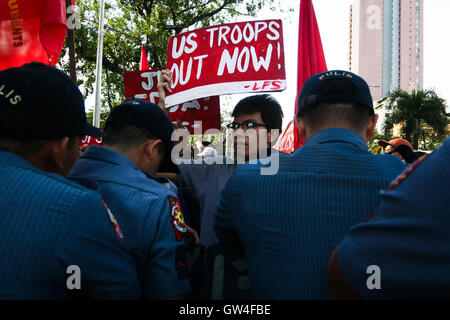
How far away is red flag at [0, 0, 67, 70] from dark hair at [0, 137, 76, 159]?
285cm

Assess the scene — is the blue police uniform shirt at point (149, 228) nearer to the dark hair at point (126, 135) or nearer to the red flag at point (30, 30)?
the dark hair at point (126, 135)

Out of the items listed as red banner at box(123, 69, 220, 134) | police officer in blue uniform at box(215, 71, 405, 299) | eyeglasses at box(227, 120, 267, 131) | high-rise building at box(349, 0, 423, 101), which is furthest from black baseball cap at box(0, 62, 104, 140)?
high-rise building at box(349, 0, 423, 101)

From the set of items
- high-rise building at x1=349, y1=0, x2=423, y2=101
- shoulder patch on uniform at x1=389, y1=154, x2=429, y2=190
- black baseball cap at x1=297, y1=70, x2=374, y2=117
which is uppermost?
high-rise building at x1=349, y1=0, x2=423, y2=101

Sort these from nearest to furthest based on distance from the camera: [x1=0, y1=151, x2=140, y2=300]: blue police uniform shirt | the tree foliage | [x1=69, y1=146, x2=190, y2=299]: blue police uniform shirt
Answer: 1. [x1=0, y1=151, x2=140, y2=300]: blue police uniform shirt
2. [x1=69, y1=146, x2=190, y2=299]: blue police uniform shirt
3. the tree foliage

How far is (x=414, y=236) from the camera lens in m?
0.70

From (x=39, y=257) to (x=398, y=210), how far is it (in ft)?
2.93

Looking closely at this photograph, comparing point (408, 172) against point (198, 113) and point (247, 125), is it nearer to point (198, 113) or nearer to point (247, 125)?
point (247, 125)

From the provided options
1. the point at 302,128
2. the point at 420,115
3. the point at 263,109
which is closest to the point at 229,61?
the point at 263,109

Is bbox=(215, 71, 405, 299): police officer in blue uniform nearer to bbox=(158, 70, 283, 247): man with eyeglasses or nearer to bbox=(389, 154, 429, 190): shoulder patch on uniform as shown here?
bbox=(389, 154, 429, 190): shoulder patch on uniform

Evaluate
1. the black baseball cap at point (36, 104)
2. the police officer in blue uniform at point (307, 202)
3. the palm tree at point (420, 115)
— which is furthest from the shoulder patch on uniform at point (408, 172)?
the palm tree at point (420, 115)

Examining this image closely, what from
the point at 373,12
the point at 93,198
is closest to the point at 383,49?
the point at 373,12

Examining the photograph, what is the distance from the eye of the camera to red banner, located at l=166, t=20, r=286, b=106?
343cm

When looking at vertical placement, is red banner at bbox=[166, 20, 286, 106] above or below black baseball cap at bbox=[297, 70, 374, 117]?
above

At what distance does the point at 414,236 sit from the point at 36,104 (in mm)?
1072
